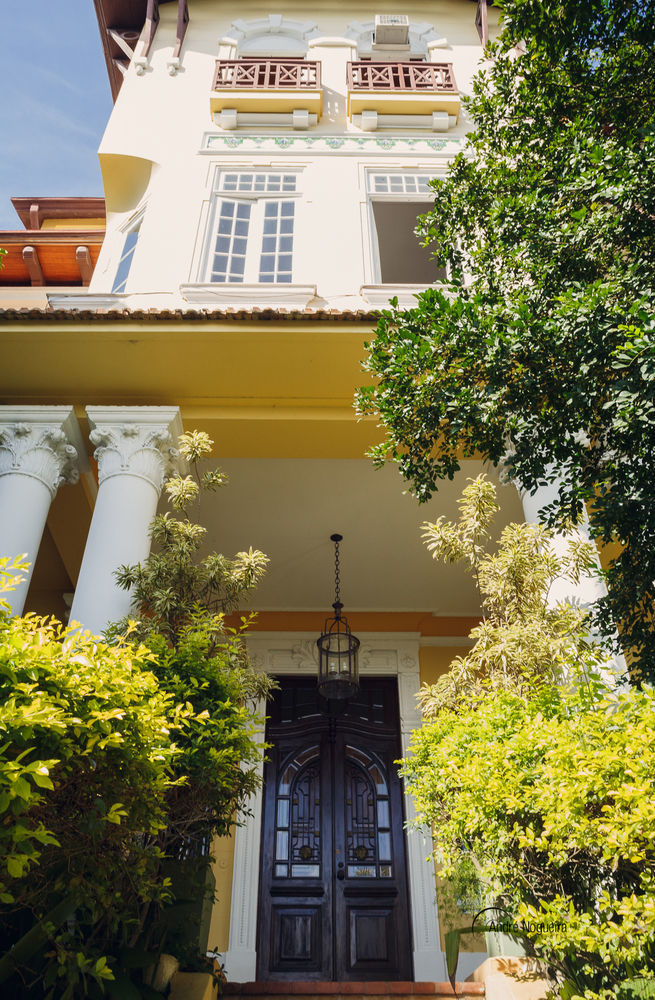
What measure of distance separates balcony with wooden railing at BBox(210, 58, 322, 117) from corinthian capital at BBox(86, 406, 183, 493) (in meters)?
5.65

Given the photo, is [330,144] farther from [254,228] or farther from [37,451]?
[37,451]

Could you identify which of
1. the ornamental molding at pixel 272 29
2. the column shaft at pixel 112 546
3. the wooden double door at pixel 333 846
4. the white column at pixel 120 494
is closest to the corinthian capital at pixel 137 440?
the white column at pixel 120 494

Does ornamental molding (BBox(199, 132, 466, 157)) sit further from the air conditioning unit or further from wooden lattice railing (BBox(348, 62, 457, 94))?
the air conditioning unit

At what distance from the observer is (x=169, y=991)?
11.9 ft

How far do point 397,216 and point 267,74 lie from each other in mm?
3060

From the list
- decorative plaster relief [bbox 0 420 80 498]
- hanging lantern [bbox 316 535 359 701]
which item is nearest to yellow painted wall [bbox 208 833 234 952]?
hanging lantern [bbox 316 535 359 701]

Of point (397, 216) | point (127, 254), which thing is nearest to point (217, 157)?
point (127, 254)

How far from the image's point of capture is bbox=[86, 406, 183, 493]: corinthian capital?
20.2 feet

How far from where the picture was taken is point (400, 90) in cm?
980

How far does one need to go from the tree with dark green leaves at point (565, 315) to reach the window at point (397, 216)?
425cm

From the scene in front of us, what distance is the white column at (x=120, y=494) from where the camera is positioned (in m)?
5.38

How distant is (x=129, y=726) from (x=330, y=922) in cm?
602

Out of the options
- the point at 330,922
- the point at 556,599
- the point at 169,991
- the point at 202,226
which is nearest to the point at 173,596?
the point at 169,991

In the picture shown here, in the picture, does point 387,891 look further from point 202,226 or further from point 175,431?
point 202,226
